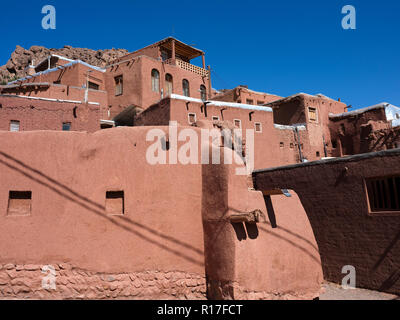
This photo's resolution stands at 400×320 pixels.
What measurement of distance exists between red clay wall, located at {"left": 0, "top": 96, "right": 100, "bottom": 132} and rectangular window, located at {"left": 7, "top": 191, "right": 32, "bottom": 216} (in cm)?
1227

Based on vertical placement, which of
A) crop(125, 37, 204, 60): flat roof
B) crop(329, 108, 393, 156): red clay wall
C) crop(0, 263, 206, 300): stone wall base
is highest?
crop(125, 37, 204, 60): flat roof

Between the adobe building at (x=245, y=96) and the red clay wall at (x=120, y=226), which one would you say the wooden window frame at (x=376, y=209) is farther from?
the adobe building at (x=245, y=96)

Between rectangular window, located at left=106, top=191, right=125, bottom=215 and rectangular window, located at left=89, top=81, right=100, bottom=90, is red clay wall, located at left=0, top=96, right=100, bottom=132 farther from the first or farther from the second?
rectangular window, located at left=106, top=191, right=125, bottom=215

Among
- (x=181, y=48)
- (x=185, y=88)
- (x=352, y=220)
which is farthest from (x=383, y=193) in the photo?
(x=181, y=48)

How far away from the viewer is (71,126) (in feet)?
62.5

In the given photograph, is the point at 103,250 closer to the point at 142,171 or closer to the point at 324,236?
the point at 142,171

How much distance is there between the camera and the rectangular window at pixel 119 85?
24609 millimetres

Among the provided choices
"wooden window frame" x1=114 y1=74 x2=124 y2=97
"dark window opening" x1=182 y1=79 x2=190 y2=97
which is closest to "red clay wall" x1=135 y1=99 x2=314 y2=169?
"wooden window frame" x1=114 y1=74 x2=124 y2=97

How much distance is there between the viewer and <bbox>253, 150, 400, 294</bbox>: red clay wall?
9.55 meters

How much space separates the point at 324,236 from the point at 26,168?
31.3 feet

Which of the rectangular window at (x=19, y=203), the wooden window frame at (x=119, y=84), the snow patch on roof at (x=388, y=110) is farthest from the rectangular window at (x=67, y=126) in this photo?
the snow patch on roof at (x=388, y=110)

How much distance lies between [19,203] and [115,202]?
6.69 ft

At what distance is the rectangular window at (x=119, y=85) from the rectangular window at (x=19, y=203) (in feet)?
61.0
